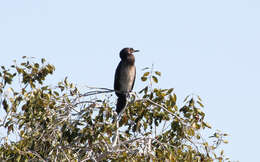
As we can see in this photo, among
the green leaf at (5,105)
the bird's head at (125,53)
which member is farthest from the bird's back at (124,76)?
the green leaf at (5,105)

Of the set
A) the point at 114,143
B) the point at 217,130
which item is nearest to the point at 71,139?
the point at 114,143

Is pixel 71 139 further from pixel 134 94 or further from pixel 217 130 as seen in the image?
pixel 217 130

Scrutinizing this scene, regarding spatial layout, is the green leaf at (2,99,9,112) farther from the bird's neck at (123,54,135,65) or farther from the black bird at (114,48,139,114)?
the bird's neck at (123,54,135,65)

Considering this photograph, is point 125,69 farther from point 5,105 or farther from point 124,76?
point 5,105

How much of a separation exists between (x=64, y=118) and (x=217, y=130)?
6.78 ft

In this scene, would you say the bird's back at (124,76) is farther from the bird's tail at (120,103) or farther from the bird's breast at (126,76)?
the bird's tail at (120,103)

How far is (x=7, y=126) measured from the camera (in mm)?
8008

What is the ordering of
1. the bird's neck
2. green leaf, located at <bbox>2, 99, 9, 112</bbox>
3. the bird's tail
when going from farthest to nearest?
1. the bird's neck
2. the bird's tail
3. green leaf, located at <bbox>2, 99, 9, 112</bbox>

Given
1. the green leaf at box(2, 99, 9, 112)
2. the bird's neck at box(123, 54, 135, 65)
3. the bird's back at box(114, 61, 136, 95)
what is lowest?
the green leaf at box(2, 99, 9, 112)

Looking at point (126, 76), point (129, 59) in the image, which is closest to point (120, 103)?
point (126, 76)

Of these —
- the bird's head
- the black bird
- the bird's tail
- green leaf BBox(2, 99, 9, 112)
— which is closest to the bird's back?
the black bird

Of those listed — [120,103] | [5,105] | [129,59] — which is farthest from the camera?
[129,59]

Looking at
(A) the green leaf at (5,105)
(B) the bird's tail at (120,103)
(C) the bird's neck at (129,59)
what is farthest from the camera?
(C) the bird's neck at (129,59)

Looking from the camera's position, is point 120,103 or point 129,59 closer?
point 120,103
